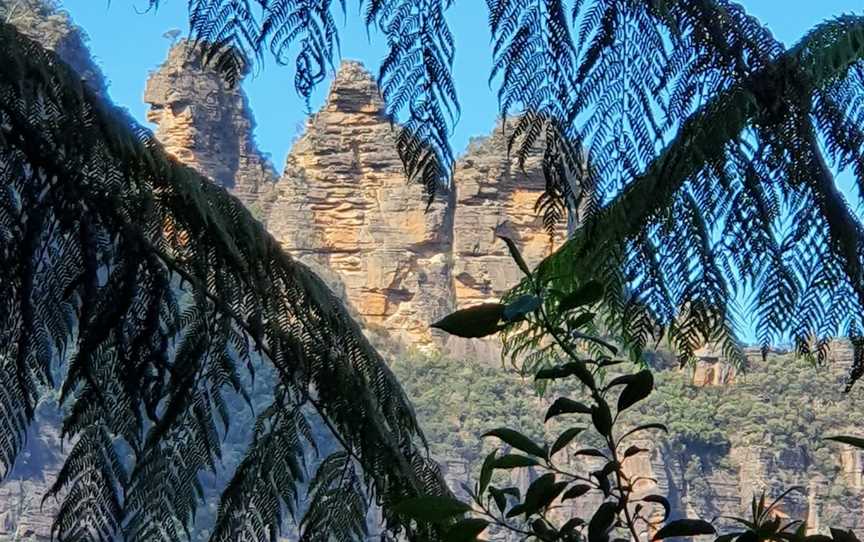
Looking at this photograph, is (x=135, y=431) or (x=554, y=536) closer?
(x=554, y=536)

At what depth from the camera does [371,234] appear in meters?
22.9

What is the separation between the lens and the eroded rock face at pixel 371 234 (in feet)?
74.0

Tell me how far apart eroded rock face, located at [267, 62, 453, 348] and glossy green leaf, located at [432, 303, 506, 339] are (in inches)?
843

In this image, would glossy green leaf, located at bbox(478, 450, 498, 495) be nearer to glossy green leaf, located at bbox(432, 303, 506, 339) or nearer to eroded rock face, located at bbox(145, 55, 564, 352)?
glossy green leaf, located at bbox(432, 303, 506, 339)

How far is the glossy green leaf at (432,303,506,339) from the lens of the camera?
79 centimetres

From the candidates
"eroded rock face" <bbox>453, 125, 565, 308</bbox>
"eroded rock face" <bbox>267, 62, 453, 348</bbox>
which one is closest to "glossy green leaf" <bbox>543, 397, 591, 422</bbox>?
"eroded rock face" <bbox>453, 125, 565, 308</bbox>

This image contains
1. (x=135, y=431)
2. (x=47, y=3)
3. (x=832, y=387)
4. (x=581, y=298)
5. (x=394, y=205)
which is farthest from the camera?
(x=394, y=205)

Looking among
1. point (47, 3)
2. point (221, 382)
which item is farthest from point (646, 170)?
point (47, 3)

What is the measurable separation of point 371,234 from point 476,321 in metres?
22.2

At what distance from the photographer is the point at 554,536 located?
0.80 m

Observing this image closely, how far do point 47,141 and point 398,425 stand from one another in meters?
0.35

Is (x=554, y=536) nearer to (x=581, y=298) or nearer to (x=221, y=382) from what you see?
(x=581, y=298)

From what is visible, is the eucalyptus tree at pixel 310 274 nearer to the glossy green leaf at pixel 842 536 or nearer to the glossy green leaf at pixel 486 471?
the glossy green leaf at pixel 486 471

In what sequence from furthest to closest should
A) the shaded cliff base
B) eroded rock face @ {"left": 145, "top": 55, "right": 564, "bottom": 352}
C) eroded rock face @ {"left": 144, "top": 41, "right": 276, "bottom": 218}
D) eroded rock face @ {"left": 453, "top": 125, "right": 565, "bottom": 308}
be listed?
eroded rock face @ {"left": 144, "top": 41, "right": 276, "bottom": 218} < eroded rock face @ {"left": 145, "top": 55, "right": 564, "bottom": 352} < eroded rock face @ {"left": 453, "top": 125, "right": 565, "bottom": 308} < the shaded cliff base
